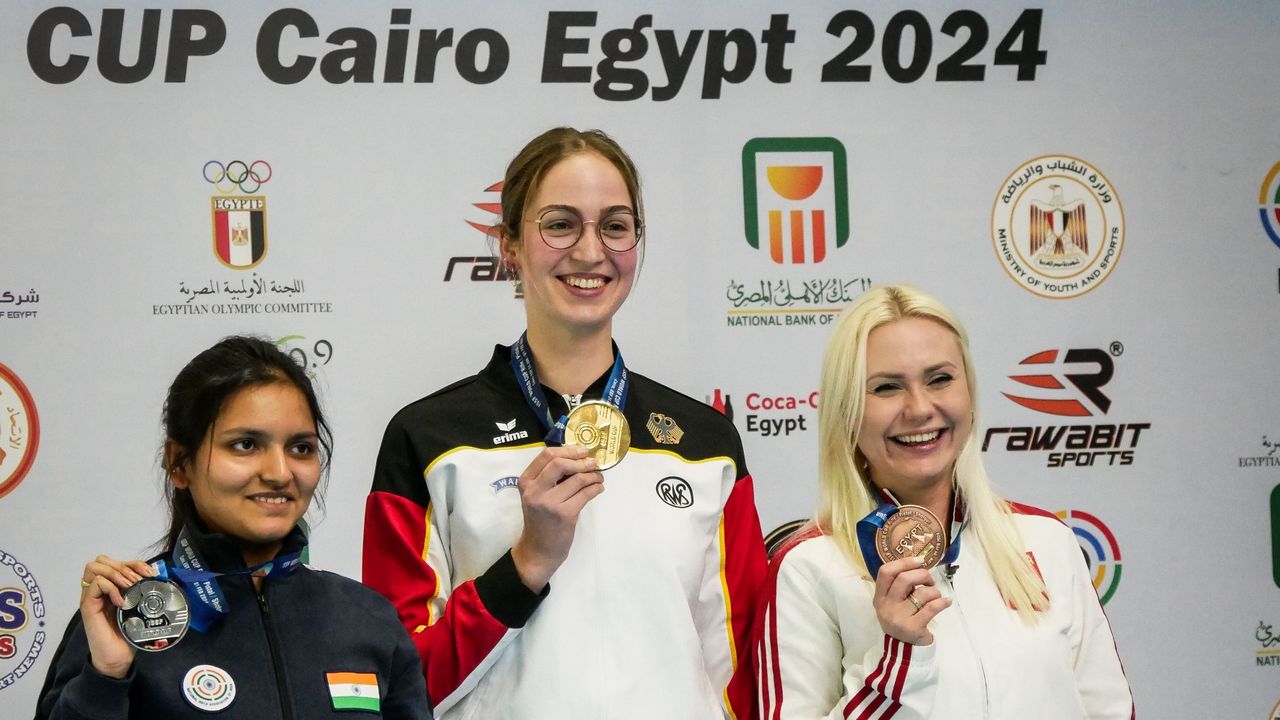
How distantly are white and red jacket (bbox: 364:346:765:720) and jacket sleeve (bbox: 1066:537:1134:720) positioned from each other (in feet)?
1.92

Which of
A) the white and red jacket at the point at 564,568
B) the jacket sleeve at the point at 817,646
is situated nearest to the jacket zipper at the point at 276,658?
the white and red jacket at the point at 564,568

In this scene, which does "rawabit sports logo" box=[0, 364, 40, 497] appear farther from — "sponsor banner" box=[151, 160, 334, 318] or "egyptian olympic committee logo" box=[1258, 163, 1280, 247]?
"egyptian olympic committee logo" box=[1258, 163, 1280, 247]

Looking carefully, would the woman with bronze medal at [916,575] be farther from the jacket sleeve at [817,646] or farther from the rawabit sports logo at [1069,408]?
the rawabit sports logo at [1069,408]

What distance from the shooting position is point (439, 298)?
384 cm

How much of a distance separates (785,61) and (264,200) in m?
1.72

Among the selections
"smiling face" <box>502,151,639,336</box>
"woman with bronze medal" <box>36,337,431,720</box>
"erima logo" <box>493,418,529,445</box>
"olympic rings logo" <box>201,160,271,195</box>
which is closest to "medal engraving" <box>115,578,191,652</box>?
"woman with bronze medal" <box>36,337,431,720</box>

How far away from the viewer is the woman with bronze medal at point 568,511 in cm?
205

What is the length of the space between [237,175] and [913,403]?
246 centimetres

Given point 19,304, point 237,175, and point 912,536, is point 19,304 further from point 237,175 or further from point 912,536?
point 912,536

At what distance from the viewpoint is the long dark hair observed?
1.95 m

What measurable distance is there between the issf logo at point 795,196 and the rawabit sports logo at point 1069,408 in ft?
2.62

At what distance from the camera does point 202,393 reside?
6.40 ft

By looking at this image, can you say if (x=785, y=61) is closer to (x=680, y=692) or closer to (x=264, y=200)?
(x=264, y=200)

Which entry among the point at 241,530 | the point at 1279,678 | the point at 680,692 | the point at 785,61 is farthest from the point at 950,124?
the point at 241,530
